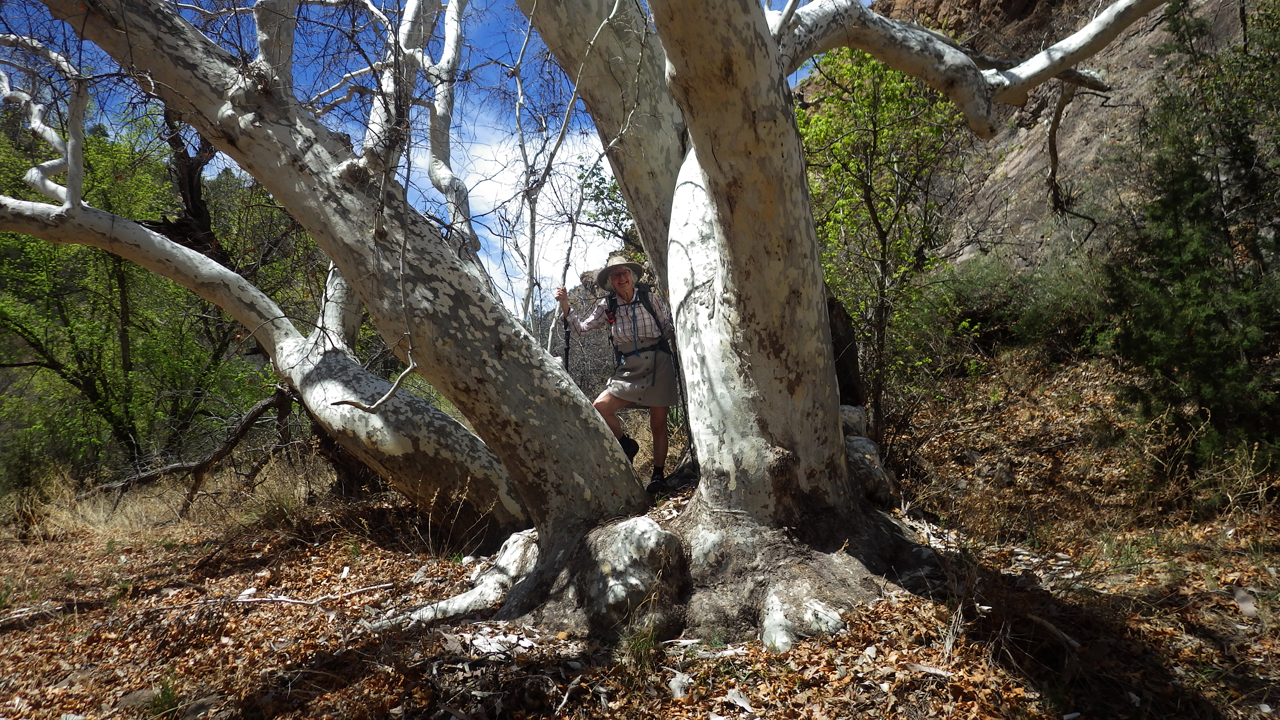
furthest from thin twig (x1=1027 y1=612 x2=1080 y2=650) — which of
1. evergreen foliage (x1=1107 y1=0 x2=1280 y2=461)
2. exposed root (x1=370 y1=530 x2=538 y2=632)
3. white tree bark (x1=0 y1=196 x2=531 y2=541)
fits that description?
white tree bark (x1=0 y1=196 x2=531 y2=541)

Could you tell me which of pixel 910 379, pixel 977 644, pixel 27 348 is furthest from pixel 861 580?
pixel 27 348

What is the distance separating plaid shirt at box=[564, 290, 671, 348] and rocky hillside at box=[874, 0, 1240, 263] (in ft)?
11.5

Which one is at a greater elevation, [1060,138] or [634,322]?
[1060,138]

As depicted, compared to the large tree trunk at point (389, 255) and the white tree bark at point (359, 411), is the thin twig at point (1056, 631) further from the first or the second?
the white tree bark at point (359, 411)

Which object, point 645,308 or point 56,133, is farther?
point 56,133

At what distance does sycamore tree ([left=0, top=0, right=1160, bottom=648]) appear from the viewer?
291 centimetres

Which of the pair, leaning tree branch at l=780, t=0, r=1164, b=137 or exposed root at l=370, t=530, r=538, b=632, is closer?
exposed root at l=370, t=530, r=538, b=632

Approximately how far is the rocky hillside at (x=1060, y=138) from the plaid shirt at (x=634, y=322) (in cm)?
352

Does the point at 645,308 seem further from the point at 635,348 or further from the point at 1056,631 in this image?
the point at 1056,631

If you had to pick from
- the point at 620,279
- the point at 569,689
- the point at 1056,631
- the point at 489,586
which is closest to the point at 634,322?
the point at 620,279

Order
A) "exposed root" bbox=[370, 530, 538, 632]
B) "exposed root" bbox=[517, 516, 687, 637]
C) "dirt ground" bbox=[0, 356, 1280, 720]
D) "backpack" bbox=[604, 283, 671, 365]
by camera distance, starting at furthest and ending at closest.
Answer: "backpack" bbox=[604, 283, 671, 365]
"exposed root" bbox=[370, 530, 538, 632]
"exposed root" bbox=[517, 516, 687, 637]
"dirt ground" bbox=[0, 356, 1280, 720]

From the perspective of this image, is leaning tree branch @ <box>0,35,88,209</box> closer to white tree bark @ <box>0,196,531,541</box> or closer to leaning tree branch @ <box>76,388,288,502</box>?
white tree bark @ <box>0,196,531,541</box>

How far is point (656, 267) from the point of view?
4.20 meters

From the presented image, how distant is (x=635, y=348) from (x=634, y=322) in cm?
20
